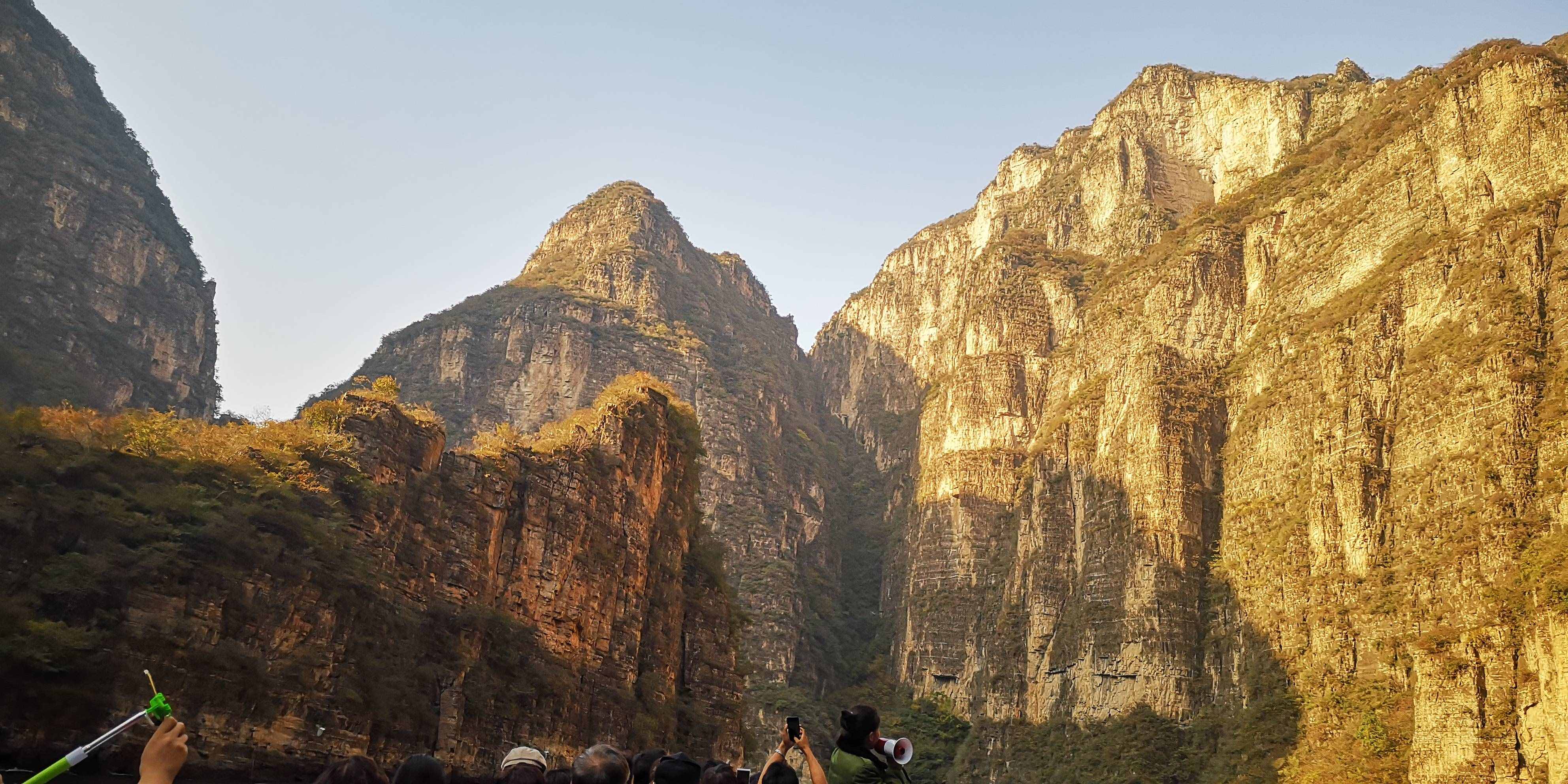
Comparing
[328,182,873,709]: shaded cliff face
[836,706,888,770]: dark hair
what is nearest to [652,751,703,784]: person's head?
[836,706,888,770]: dark hair

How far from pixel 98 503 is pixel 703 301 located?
117 meters

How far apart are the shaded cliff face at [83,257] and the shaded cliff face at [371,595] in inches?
1154

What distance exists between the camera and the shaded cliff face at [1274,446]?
62719mm

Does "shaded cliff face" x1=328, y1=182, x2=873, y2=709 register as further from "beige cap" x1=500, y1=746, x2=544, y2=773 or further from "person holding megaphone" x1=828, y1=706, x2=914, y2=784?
"beige cap" x1=500, y1=746, x2=544, y2=773

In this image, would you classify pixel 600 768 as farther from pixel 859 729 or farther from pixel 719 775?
pixel 859 729

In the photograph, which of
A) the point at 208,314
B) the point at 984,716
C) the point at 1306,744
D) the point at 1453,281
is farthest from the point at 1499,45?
the point at 208,314

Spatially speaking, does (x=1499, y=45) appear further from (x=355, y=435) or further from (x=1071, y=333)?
(x=355, y=435)

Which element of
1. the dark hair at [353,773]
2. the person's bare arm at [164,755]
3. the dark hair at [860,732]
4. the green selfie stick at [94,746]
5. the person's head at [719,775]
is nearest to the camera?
the green selfie stick at [94,746]

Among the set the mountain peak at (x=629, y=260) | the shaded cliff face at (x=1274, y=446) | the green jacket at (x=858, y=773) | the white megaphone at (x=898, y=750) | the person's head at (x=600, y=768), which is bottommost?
the person's head at (x=600, y=768)

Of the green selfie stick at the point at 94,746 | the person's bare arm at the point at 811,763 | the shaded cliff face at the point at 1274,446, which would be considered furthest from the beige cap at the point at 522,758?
the shaded cliff face at the point at 1274,446

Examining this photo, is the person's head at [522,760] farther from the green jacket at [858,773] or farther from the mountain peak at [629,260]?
the mountain peak at [629,260]

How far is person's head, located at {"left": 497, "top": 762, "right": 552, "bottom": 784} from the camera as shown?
7.36 m

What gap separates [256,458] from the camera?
34531 millimetres

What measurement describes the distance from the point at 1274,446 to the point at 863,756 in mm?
81940
